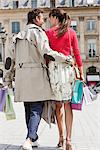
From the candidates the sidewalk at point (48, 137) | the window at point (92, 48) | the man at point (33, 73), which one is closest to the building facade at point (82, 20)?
the window at point (92, 48)

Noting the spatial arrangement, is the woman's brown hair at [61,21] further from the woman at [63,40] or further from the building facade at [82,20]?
the building facade at [82,20]

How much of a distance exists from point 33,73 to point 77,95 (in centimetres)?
65

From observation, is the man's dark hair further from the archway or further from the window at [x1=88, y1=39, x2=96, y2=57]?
the window at [x1=88, y1=39, x2=96, y2=57]

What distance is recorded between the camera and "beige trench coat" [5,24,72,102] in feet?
16.9

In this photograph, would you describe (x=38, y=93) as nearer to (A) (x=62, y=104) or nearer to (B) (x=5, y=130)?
(A) (x=62, y=104)

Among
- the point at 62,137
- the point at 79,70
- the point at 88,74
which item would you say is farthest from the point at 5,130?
the point at 88,74

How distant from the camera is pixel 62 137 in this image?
5609 mm

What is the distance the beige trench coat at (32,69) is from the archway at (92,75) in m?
46.2

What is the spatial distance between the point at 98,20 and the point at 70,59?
49742 mm

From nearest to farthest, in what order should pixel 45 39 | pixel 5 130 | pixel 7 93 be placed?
pixel 45 39
pixel 7 93
pixel 5 130

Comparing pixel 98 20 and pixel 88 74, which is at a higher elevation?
pixel 98 20

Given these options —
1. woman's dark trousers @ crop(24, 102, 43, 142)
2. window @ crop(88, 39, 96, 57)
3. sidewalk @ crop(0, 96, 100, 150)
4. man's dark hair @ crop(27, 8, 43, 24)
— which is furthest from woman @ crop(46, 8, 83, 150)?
window @ crop(88, 39, 96, 57)

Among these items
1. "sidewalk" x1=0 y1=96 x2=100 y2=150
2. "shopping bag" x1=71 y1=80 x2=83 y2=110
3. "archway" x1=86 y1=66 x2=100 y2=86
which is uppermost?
"shopping bag" x1=71 y1=80 x2=83 y2=110

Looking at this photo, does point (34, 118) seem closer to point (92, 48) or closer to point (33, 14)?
point (33, 14)
